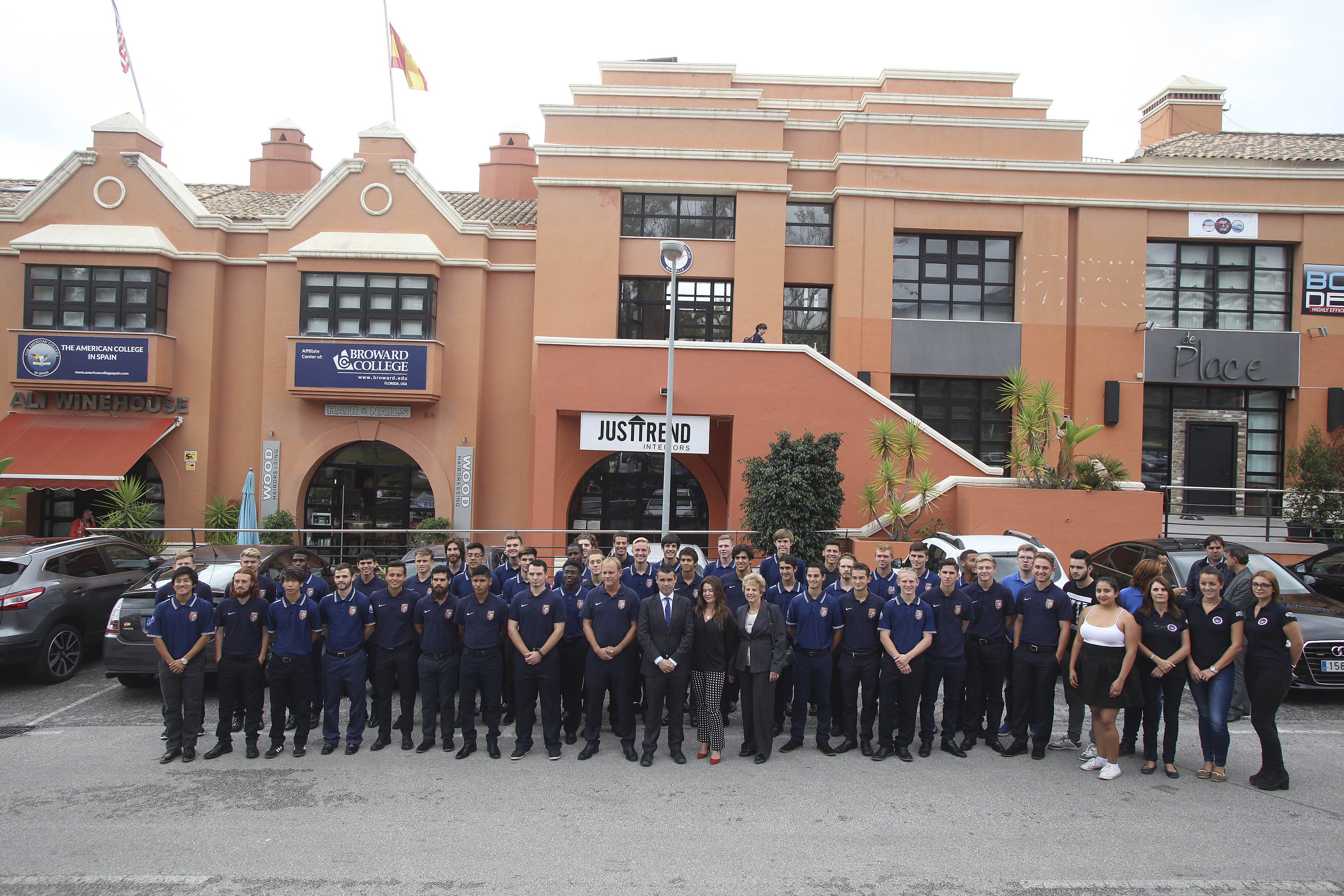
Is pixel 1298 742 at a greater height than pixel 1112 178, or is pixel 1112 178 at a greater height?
pixel 1112 178

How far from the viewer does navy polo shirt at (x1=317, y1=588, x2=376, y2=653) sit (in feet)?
25.2

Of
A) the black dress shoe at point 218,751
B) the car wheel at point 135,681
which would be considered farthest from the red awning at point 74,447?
the black dress shoe at point 218,751

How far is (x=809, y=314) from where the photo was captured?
20.1 m

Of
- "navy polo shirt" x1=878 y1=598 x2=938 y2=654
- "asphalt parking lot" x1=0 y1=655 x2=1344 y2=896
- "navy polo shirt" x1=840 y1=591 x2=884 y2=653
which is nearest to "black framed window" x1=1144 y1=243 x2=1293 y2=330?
"asphalt parking lot" x1=0 y1=655 x2=1344 y2=896

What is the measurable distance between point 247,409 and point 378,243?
514cm

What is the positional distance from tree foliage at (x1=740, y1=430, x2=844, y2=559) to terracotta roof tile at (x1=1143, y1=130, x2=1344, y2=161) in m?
13.0

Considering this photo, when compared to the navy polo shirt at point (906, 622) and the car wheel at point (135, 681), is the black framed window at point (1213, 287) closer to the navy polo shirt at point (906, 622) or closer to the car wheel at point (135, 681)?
the navy polo shirt at point (906, 622)

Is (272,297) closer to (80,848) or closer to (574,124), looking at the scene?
(574,124)

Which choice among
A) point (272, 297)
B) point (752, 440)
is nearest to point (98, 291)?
point (272, 297)

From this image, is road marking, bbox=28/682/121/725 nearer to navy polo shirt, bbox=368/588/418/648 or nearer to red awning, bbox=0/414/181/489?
navy polo shirt, bbox=368/588/418/648

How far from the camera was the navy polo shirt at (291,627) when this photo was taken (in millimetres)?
7613

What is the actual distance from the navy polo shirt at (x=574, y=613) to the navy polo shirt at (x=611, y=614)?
7.5 inches

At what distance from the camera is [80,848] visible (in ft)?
18.7

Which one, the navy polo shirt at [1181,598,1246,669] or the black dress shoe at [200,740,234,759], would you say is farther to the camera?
the black dress shoe at [200,740,234,759]
